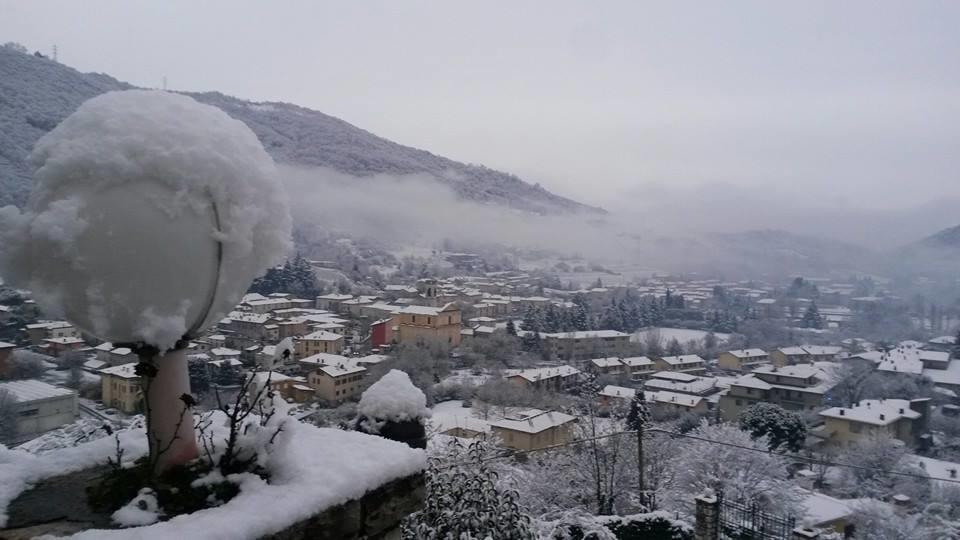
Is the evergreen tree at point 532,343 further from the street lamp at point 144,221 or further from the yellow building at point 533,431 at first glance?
the street lamp at point 144,221

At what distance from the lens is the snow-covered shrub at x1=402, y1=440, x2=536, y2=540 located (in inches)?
146

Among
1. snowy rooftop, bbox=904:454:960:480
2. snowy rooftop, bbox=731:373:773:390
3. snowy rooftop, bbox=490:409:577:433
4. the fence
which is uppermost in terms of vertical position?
the fence

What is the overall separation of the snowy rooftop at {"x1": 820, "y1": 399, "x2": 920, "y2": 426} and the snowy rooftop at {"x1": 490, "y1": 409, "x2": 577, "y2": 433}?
935cm

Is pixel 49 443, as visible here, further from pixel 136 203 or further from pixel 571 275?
pixel 571 275

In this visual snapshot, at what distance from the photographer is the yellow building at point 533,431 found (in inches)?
620

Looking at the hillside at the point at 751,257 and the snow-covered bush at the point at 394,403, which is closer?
the snow-covered bush at the point at 394,403

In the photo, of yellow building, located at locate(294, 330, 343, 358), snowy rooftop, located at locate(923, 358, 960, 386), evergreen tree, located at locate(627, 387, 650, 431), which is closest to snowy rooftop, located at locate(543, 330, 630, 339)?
yellow building, located at locate(294, 330, 343, 358)

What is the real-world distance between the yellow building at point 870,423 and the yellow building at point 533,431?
9.09 metres

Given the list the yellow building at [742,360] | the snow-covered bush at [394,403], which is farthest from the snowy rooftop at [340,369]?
the yellow building at [742,360]

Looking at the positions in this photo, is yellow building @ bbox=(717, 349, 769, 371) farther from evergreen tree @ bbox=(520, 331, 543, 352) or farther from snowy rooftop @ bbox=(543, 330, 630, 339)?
evergreen tree @ bbox=(520, 331, 543, 352)

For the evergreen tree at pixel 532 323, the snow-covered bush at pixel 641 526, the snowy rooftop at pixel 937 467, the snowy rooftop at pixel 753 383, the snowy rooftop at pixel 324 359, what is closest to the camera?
the snow-covered bush at pixel 641 526

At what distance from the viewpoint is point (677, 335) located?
3778cm

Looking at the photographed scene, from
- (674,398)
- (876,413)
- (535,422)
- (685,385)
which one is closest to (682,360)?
(685,385)

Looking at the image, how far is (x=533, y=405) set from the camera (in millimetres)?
21109
